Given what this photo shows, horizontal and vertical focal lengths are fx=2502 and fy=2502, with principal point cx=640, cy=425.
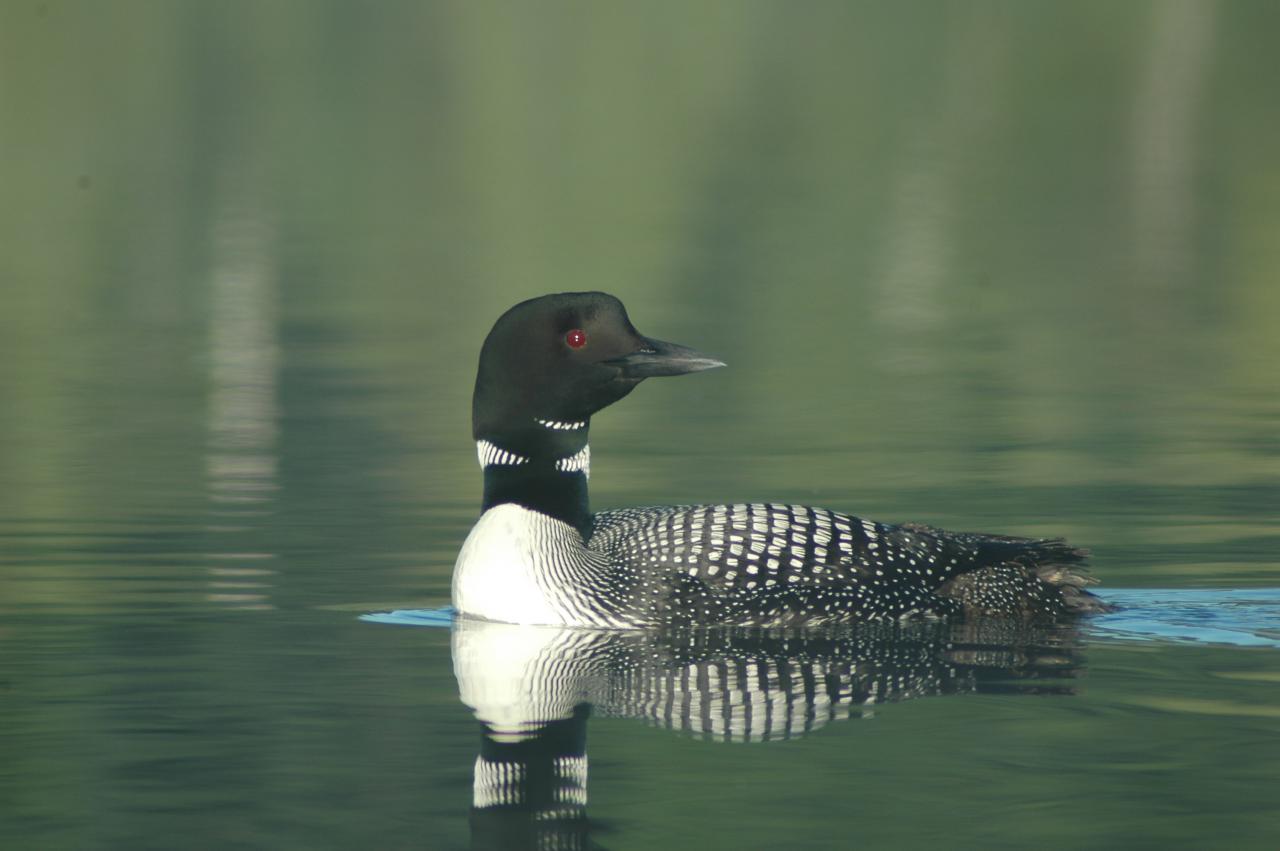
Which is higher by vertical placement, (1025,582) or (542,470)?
(542,470)

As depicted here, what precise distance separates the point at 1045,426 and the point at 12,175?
20.3m

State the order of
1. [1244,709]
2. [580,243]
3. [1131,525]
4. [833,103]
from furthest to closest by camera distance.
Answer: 1. [833,103]
2. [580,243]
3. [1131,525]
4. [1244,709]

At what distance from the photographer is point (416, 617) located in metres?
7.62

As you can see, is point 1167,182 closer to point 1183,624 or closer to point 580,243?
point 580,243

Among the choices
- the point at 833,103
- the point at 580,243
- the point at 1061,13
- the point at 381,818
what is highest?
the point at 1061,13

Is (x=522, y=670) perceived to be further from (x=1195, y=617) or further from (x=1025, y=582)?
(x=1195, y=617)

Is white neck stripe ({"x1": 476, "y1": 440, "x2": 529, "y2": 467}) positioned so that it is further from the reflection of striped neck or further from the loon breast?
the reflection of striped neck

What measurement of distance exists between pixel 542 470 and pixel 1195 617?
6.57 feet

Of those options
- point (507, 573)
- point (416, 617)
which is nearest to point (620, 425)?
point (416, 617)

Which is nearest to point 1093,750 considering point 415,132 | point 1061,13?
point 415,132

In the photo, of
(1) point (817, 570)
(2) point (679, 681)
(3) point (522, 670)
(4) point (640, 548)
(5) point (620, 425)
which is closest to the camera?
(2) point (679, 681)

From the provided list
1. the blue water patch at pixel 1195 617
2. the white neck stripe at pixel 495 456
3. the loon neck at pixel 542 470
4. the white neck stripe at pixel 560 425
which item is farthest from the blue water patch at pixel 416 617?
the blue water patch at pixel 1195 617

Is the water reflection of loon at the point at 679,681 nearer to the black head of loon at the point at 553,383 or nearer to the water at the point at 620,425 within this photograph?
the water at the point at 620,425

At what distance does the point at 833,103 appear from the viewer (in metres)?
41.6
